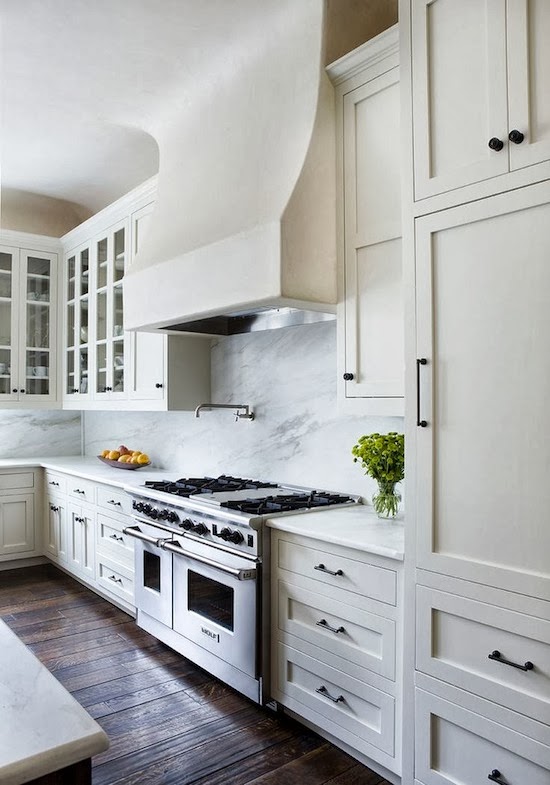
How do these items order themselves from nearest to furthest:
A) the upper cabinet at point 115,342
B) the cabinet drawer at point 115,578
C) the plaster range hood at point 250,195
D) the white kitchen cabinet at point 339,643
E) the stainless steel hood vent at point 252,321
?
the white kitchen cabinet at point 339,643
the plaster range hood at point 250,195
the stainless steel hood vent at point 252,321
the cabinet drawer at point 115,578
the upper cabinet at point 115,342

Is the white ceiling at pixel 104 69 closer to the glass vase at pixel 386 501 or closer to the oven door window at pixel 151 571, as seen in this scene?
the glass vase at pixel 386 501

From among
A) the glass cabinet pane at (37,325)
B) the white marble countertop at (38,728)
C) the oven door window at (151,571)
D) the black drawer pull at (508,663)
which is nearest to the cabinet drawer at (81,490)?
the oven door window at (151,571)

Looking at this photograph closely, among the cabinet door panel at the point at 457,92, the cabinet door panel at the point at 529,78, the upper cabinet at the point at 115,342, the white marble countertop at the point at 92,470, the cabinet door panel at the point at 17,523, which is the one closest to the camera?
the cabinet door panel at the point at 529,78

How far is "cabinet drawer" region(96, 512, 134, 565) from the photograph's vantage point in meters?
3.66

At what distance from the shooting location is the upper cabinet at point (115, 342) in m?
3.78

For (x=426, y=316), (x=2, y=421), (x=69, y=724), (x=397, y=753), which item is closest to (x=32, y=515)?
(x=2, y=421)

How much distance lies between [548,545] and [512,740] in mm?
Answer: 544

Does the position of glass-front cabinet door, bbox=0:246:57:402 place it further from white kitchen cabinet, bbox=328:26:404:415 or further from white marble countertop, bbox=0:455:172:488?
white kitchen cabinet, bbox=328:26:404:415

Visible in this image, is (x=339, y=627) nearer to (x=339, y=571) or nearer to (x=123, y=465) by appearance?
(x=339, y=571)

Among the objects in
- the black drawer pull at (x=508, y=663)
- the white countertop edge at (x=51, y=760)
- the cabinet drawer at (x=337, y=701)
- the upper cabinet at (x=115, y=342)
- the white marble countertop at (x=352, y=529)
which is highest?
the upper cabinet at (x=115, y=342)

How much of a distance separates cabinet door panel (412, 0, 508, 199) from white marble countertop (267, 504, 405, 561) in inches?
44.8

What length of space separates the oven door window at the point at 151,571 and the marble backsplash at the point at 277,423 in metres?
0.71

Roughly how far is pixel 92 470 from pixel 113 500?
0.64 m

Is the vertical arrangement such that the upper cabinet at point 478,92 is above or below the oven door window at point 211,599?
above
